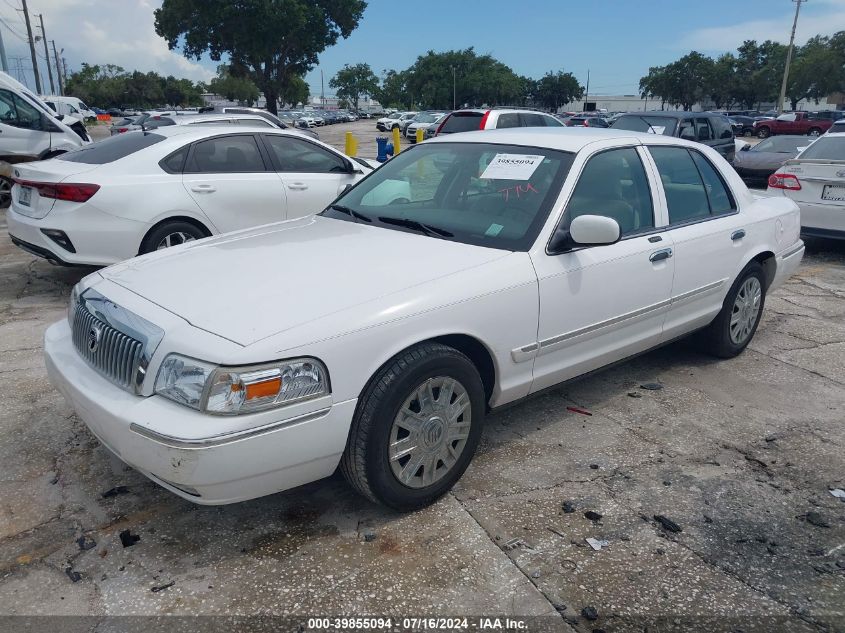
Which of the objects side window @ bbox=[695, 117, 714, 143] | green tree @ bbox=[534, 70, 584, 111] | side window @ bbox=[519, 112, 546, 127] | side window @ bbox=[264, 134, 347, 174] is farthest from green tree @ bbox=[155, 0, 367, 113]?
green tree @ bbox=[534, 70, 584, 111]

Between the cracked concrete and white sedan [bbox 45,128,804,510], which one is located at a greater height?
white sedan [bbox 45,128,804,510]

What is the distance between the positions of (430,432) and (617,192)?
191cm

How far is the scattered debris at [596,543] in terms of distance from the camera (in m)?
2.89

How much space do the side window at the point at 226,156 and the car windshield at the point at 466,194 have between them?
2.69m

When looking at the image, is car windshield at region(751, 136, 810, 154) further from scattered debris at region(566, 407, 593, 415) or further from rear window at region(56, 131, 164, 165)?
rear window at region(56, 131, 164, 165)

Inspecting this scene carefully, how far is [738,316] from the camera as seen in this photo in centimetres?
493

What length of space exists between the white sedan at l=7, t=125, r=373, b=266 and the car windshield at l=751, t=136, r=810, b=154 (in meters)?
11.3

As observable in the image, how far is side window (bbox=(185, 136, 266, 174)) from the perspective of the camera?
651cm

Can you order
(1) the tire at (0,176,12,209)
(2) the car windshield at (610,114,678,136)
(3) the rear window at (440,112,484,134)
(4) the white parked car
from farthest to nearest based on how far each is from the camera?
1. (3) the rear window at (440,112,484,134)
2. (2) the car windshield at (610,114,678,136)
3. (1) the tire at (0,176,12,209)
4. (4) the white parked car

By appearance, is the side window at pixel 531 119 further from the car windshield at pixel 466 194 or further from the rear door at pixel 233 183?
the car windshield at pixel 466 194

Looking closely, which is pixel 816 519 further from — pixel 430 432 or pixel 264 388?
pixel 264 388

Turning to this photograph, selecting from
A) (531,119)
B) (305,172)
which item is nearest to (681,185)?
(305,172)

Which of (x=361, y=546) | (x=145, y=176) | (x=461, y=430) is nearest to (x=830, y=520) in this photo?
(x=461, y=430)

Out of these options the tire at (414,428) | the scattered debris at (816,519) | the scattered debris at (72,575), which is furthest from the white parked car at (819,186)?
the scattered debris at (72,575)
